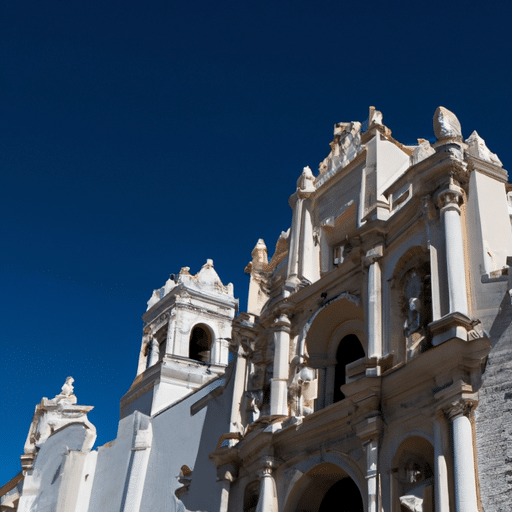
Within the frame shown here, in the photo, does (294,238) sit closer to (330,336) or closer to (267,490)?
(330,336)

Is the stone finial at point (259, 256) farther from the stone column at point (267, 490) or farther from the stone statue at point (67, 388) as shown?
the stone statue at point (67, 388)

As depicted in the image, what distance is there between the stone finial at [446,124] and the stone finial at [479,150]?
577 millimetres

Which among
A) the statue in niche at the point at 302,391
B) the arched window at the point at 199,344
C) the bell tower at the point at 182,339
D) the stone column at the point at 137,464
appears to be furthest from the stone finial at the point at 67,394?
the statue in niche at the point at 302,391

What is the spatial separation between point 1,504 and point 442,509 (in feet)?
76.1

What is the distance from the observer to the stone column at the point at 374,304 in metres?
13.5

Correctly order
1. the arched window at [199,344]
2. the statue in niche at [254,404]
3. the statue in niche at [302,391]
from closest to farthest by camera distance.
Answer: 1. the statue in niche at [302,391]
2. the statue in niche at [254,404]
3. the arched window at [199,344]

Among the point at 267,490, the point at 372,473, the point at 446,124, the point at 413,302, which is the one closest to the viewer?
the point at 372,473

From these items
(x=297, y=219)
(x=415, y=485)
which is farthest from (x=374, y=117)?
(x=415, y=485)

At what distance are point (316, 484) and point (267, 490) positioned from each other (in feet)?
3.15

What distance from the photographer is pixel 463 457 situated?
10.6 meters

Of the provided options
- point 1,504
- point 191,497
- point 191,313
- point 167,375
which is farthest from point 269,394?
point 1,504

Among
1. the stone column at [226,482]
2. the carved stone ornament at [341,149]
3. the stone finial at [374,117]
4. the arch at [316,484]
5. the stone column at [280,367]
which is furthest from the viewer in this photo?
the carved stone ornament at [341,149]

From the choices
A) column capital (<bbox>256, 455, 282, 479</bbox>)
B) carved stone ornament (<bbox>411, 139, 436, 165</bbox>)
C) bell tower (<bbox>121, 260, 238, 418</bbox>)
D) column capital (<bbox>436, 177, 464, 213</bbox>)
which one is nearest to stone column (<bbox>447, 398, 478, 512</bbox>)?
column capital (<bbox>436, 177, 464, 213</bbox>)

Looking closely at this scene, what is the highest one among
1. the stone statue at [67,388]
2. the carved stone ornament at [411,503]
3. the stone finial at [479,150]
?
the stone statue at [67,388]
